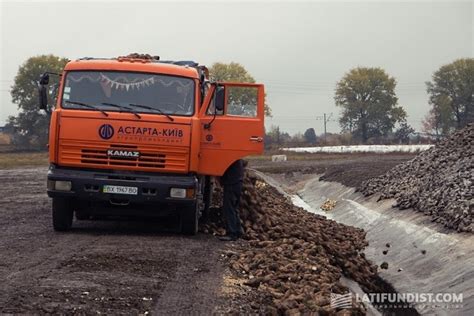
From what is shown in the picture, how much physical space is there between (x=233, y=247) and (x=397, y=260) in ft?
14.6

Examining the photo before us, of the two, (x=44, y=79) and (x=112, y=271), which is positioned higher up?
(x=44, y=79)

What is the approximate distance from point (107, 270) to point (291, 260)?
9.89 ft

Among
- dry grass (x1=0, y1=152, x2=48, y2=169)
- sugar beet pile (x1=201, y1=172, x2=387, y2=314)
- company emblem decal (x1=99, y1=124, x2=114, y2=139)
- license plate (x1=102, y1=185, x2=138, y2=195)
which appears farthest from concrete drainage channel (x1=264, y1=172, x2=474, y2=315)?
dry grass (x1=0, y1=152, x2=48, y2=169)

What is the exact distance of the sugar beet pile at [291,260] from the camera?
773 cm

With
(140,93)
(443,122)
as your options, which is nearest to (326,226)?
(140,93)

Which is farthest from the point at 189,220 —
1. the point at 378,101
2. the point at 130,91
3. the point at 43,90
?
the point at 378,101

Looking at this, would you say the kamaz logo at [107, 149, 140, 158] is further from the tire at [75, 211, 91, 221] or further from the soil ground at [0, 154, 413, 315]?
the tire at [75, 211, 91, 221]

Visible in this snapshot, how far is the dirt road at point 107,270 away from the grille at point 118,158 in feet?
4.23

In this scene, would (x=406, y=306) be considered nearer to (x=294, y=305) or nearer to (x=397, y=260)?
(x=397, y=260)

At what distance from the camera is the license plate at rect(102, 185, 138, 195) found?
10930 millimetres

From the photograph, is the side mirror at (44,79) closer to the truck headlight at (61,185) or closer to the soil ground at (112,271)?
the truck headlight at (61,185)

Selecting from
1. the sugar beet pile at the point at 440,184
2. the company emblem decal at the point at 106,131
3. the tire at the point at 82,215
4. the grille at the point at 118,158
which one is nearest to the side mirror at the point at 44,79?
the grille at the point at 118,158

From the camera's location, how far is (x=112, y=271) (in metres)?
8.14

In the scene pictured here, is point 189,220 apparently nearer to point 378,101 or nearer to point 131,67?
point 131,67
